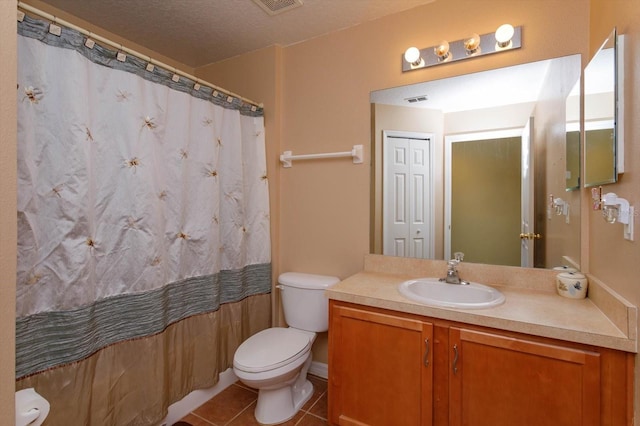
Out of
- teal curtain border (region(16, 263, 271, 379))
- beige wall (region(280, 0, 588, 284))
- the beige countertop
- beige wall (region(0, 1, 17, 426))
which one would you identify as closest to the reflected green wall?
the beige countertop

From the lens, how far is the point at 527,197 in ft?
5.46

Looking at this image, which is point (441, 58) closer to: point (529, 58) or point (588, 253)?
point (529, 58)

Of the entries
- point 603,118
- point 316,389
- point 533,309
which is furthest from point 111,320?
point 603,118

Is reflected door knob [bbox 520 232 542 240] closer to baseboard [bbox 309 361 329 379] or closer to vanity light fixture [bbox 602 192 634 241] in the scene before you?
vanity light fixture [bbox 602 192 634 241]

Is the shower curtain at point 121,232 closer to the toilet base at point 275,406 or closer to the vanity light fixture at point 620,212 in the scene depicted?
the toilet base at point 275,406

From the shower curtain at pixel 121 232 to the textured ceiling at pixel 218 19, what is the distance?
48 cm

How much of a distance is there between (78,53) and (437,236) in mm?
2034

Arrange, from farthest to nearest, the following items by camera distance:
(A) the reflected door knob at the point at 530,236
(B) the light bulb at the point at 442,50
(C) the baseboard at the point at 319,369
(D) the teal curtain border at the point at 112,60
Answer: (C) the baseboard at the point at 319,369 < (B) the light bulb at the point at 442,50 < (A) the reflected door knob at the point at 530,236 < (D) the teal curtain border at the point at 112,60

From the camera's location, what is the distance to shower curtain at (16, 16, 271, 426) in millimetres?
1250

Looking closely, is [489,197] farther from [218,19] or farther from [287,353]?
[218,19]

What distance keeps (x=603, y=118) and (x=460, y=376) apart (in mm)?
1207

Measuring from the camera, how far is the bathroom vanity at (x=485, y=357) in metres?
1.09

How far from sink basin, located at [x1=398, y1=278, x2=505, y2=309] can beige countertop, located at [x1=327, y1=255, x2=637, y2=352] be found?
5 centimetres

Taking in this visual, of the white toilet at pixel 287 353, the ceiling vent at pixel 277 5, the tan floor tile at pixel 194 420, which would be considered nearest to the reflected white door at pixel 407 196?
the white toilet at pixel 287 353
